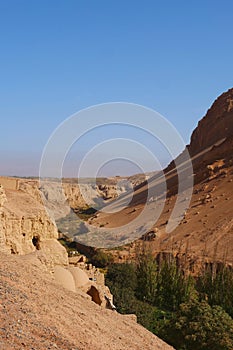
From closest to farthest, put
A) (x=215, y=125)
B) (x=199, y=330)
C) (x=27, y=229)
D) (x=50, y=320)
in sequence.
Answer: (x=50, y=320), (x=199, y=330), (x=27, y=229), (x=215, y=125)

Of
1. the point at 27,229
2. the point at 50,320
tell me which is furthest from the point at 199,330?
the point at 50,320

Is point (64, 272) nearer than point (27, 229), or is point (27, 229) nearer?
point (64, 272)

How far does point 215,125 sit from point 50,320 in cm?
5281

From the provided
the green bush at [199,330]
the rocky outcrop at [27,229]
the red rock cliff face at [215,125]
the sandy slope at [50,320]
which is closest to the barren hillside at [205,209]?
the red rock cliff face at [215,125]

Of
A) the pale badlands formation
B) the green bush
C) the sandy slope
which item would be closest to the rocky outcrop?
the pale badlands formation

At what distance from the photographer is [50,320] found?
21.7 ft

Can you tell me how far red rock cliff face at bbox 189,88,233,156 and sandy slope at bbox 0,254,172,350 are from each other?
4577cm

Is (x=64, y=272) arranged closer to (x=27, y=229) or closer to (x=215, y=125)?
(x=27, y=229)

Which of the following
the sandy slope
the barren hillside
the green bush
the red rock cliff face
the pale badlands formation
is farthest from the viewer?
the red rock cliff face

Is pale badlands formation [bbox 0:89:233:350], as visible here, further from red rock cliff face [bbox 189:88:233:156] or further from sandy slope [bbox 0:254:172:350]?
red rock cliff face [bbox 189:88:233:156]

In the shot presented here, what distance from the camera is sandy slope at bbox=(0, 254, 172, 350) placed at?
5762 mm

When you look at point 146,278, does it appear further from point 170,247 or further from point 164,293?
point 170,247

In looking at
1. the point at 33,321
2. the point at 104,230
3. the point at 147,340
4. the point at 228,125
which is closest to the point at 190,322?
the point at 147,340

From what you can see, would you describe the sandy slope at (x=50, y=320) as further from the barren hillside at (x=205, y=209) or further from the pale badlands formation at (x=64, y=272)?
the barren hillside at (x=205, y=209)
